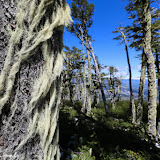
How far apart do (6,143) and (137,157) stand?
2.98 metres

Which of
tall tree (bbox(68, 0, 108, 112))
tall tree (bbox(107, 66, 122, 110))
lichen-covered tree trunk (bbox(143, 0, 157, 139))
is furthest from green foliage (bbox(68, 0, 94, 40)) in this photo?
tall tree (bbox(107, 66, 122, 110))

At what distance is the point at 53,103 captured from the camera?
84cm

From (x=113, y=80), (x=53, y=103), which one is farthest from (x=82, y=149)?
(x=113, y=80)

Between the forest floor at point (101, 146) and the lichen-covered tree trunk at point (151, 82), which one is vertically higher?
the lichen-covered tree trunk at point (151, 82)

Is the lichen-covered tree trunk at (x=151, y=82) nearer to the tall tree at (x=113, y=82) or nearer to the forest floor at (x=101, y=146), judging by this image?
the forest floor at (x=101, y=146)

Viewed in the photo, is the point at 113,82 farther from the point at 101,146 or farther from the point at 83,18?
the point at 101,146

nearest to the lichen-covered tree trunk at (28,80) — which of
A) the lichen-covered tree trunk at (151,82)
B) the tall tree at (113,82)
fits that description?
the lichen-covered tree trunk at (151,82)

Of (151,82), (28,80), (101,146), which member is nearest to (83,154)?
(101,146)

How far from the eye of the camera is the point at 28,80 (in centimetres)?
70

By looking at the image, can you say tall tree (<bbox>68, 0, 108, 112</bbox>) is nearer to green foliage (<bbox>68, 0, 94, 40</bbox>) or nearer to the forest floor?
green foliage (<bbox>68, 0, 94, 40</bbox>)

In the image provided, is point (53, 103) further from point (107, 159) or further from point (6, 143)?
point (107, 159)

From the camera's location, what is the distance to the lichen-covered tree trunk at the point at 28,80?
62cm

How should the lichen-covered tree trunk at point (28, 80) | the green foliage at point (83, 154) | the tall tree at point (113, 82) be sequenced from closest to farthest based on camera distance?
the lichen-covered tree trunk at point (28, 80)
the green foliage at point (83, 154)
the tall tree at point (113, 82)

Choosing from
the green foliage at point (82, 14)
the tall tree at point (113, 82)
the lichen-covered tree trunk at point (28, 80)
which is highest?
the green foliage at point (82, 14)
